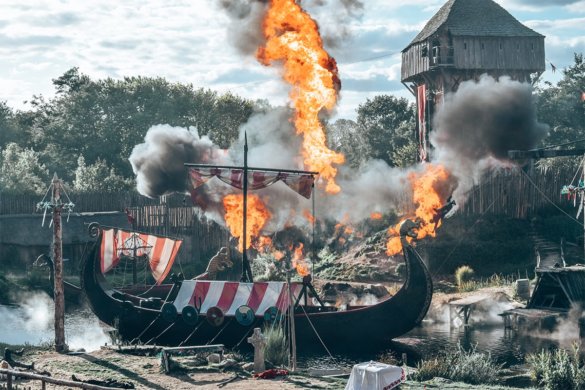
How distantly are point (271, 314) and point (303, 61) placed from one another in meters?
13.8

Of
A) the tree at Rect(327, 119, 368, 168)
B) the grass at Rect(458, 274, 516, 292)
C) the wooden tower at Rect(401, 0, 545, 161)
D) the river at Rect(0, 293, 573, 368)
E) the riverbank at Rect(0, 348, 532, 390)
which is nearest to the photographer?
the riverbank at Rect(0, 348, 532, 390)

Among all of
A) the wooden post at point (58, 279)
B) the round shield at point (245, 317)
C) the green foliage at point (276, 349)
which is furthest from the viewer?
the round shield at point (245, 317)

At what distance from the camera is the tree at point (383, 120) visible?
75.6 metres

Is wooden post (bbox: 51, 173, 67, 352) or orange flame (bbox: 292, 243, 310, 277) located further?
orange flame (bbox: 292, 243, 310, 277)

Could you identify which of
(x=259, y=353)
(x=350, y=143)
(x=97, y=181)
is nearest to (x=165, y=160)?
(x=97, y=181)

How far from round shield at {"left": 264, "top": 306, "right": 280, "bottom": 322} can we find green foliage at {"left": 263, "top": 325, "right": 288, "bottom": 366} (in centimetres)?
262

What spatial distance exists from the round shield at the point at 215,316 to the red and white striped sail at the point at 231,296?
29 cm

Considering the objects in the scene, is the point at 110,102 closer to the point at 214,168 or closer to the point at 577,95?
the point at 577,95

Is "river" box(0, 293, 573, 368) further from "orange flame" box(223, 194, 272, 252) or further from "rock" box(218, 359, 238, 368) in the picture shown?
"orange flame" box(223, 194, 272, 252)

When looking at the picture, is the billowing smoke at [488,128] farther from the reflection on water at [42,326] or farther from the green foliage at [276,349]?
the green foliage at [276,349]

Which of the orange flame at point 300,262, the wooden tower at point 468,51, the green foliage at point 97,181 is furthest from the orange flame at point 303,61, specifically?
the green foliage at point 97,181

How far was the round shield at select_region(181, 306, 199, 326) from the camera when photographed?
31.4 meters

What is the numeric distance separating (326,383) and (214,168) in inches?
579

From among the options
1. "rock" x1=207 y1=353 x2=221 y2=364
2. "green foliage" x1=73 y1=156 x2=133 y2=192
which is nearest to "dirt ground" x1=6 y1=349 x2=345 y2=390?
"rock" x1=207 y1=353 x2=221 y2=364
